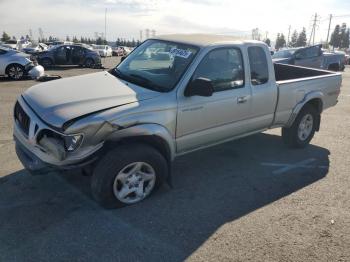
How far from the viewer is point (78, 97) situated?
158 inches

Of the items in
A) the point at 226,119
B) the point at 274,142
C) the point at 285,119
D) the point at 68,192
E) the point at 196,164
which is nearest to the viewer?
the point at 68,192

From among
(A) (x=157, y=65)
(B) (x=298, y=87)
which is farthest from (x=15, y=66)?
(B) (x=298, y=87)

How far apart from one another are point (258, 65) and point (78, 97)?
8.65ft

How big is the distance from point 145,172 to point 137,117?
71 centimetres

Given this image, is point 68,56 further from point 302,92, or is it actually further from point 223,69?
point 223,69

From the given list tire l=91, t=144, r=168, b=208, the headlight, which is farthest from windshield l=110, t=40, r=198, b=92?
the headlight

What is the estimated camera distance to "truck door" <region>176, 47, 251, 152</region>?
14.4 feet

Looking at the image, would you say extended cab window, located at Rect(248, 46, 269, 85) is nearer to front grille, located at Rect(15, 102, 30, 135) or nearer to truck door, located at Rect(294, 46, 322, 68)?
front grille, located at Rect(15, 102, 30, 135)

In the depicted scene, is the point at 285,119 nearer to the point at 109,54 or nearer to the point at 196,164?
the point at 196,164

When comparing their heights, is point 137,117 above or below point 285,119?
above

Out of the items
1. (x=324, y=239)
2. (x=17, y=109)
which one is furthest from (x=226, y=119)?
(x=17, y=109)

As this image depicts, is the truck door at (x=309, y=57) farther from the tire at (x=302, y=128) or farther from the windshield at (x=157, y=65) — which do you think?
the windshield at (x=157, y=65)

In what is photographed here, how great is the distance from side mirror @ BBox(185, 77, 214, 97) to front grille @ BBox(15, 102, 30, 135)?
6.11ft

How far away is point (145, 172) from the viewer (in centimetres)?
420
